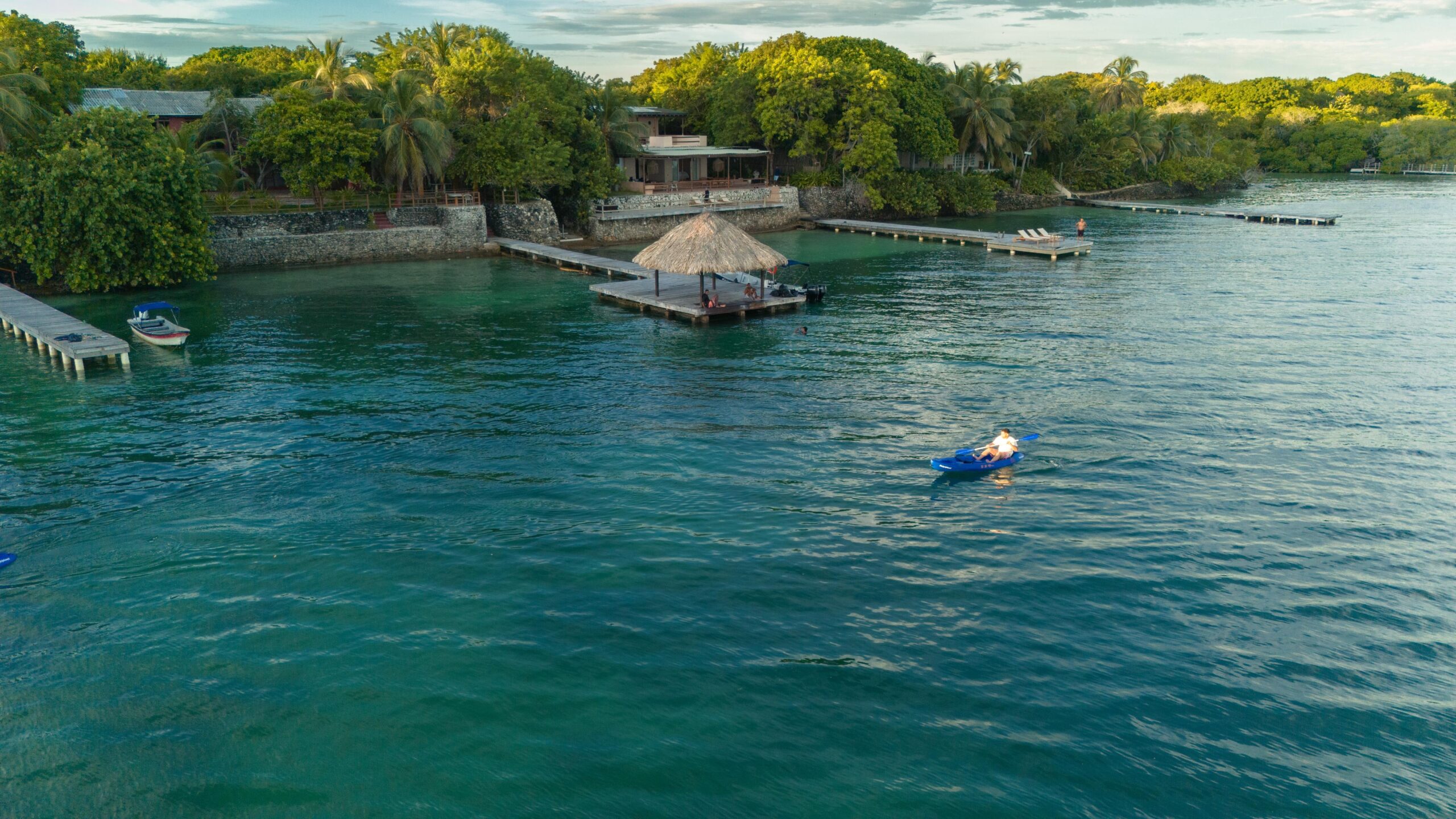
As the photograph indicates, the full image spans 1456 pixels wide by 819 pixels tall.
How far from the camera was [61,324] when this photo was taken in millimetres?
36000

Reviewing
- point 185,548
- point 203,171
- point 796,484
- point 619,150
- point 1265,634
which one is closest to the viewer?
point 1265,634

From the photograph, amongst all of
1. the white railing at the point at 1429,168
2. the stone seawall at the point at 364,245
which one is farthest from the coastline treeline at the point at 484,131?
the white railing at the point at 1429,168

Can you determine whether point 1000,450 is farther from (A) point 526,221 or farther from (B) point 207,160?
(B) point 207,160

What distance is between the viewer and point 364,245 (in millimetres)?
56656

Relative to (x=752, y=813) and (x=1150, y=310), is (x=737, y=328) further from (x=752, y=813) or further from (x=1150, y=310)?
(x=752, y=813)

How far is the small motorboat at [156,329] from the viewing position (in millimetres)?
35719

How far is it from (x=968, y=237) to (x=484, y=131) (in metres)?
34.5

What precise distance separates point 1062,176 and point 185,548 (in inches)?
→ 3975

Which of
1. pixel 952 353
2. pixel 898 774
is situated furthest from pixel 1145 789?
pixel 952 353

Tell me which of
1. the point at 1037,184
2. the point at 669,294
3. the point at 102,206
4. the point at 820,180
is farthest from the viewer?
the point at 1037,184

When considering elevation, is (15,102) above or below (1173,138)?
below

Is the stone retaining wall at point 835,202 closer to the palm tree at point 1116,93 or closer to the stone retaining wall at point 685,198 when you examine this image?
the stone retaining wall at point 685,198

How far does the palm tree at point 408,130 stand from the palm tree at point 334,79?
1.73 metres

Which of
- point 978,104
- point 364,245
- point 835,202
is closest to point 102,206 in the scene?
point 364,245
